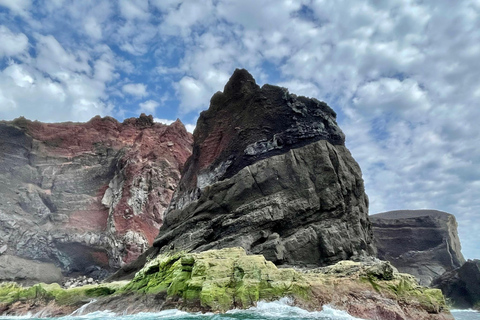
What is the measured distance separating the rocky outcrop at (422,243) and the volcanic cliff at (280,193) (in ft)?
129

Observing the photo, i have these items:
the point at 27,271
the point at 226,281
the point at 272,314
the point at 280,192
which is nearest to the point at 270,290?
the point at 272,314

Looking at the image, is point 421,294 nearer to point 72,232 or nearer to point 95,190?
point 72,232

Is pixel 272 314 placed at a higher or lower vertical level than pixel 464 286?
lower

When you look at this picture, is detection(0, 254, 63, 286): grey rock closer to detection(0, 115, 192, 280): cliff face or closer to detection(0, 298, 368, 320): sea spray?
detection(0, 115, 192, 280): cliff face

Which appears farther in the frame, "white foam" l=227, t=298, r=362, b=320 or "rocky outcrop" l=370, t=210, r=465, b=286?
"rocky outcrop" l=370, t=210, r=465, b=286

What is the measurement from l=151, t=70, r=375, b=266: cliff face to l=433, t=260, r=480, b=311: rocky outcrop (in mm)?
20769

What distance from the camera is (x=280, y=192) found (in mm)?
29312

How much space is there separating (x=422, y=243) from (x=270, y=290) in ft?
202

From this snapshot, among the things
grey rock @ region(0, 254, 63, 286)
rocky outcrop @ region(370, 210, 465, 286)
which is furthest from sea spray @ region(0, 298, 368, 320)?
rocky outcrop @ region(370, 210, 465, 286)

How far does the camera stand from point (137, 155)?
6531 cm

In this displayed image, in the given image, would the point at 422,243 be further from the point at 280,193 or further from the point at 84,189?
the point at 84,189

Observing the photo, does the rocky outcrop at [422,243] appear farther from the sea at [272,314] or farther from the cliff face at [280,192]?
the sea at [272,314]

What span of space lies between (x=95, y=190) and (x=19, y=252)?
56.1ft

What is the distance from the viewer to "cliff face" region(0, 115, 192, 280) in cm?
5472
